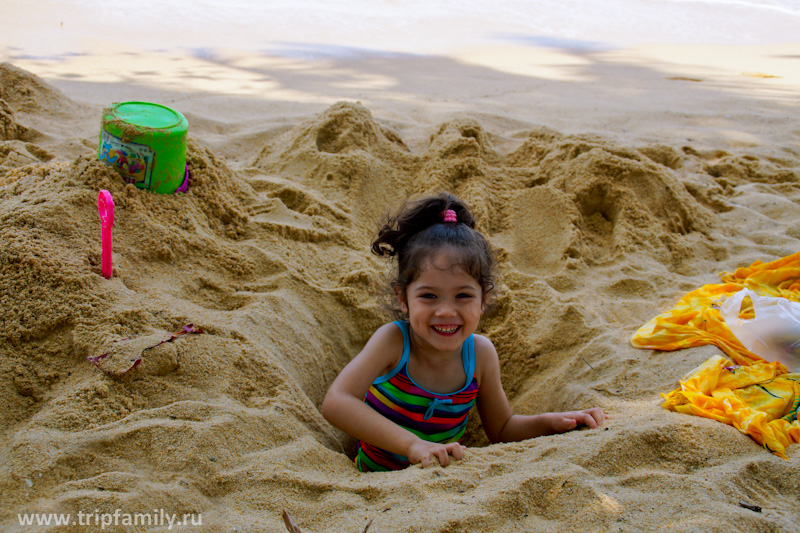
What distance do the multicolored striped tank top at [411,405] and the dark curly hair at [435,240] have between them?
0.26 metres

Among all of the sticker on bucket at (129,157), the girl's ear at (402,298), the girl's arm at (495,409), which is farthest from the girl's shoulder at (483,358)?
the sticker on bucket at (129,157)

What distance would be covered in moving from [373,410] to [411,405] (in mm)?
201

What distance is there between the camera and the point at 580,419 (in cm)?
196

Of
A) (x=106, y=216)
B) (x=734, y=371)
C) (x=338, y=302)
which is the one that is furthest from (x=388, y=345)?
(x=734, y=371)

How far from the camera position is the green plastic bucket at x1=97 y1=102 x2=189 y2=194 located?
226 cm

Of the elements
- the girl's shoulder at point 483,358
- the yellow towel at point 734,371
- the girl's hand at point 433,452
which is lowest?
the girl's hand at point 433,452

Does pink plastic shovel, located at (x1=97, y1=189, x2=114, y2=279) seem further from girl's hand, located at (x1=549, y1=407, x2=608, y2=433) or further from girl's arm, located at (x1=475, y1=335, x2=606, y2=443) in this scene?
girl's hand, located at (x1=549, y1=407, x2=608, y2=433)

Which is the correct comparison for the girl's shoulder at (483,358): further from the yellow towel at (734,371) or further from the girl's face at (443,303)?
the yellow towel at (734,371)

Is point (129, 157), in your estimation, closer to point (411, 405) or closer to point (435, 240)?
point (435, 240)

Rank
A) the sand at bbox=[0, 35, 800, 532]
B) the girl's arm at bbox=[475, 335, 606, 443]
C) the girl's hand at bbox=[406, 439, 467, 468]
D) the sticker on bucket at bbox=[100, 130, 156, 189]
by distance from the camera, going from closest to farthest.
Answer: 1. the sand at bbox=[0, 35, 800, 532]
2. the girl's hand at bbox=[406, 439, 467, 468]
3. the girl's arm at bbox=[475, 335, 606, 443]
4. the sticker on bucket at bbox=[100, 130, 156, 189]

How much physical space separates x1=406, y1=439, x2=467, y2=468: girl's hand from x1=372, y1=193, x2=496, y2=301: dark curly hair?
1.87ft

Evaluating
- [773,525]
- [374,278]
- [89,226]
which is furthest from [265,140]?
[773,525]

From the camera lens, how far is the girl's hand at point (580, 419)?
1.92m

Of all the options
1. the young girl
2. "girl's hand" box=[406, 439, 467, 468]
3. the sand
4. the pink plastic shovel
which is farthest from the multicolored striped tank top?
the pink plastic shovel
